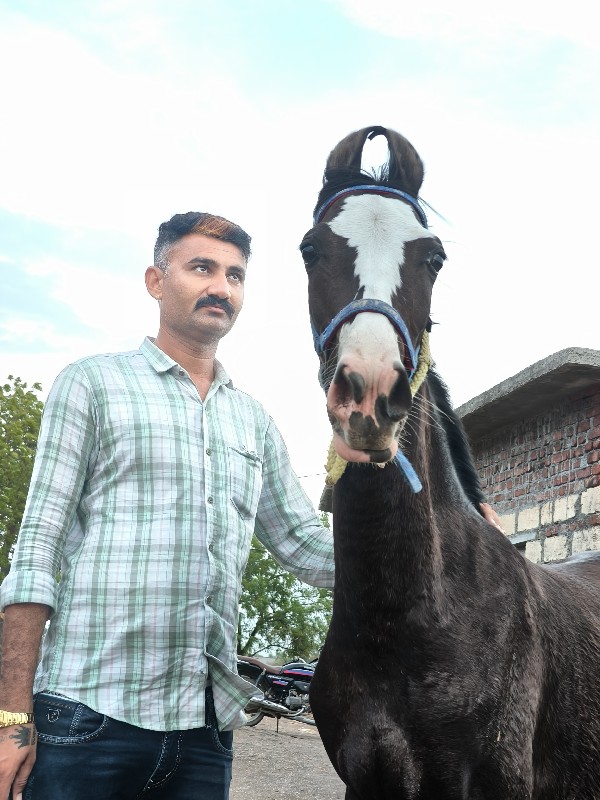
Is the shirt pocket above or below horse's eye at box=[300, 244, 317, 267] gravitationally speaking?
below

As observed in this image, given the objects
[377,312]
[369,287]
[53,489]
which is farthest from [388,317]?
[53,489]

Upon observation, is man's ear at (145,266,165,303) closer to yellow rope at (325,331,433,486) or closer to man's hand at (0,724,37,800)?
yellow rope at (325,331,433,486)

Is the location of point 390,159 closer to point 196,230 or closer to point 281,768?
point 196,230

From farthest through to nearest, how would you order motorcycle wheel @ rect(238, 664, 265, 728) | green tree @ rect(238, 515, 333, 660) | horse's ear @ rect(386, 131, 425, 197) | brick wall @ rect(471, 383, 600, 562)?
green tree @ rect(238, 515, 333, 660) < motorcycle wheel @ rect(238, 664, 265, 728) < brick wall @ rect(471, 383, 600, 562) < horse's ear @ rect(386, 131, 425, 197)

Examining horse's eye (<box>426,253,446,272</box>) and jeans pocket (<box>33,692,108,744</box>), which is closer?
jeans pocket (<box>33,692,108,744</box>)

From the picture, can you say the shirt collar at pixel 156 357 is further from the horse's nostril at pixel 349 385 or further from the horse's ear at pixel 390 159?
the horse's ear at pixel 390 159

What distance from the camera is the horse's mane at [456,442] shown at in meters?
2.80

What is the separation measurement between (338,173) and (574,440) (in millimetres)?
5622

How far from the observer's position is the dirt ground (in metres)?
7.69

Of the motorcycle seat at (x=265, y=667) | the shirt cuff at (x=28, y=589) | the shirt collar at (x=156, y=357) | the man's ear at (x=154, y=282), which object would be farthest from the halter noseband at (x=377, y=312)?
the motorcycle seat at (x=265, y=667)

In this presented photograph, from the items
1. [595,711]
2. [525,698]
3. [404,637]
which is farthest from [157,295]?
[595,711]

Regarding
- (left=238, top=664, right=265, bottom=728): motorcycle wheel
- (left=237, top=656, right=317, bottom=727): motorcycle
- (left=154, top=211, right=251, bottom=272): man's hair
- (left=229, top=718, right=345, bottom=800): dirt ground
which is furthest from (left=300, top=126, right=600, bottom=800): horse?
(left=238, top=664, right=265, bottom=728): motorcycle wheel

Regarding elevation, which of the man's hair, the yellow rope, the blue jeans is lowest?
the blue jeans

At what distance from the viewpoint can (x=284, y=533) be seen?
9.50 feet
